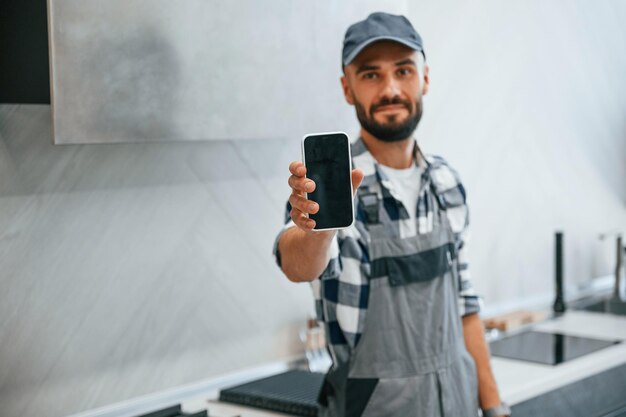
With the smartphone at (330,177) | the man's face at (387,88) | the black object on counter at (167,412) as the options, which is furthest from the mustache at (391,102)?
the black object on counter at (167,412)

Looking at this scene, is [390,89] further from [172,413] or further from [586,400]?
[586,400]

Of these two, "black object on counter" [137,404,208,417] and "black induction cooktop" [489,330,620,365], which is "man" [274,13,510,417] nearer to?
"black object on counter" [137,404,208,417]

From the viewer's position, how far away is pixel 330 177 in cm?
155

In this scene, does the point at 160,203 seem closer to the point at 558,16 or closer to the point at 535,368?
the point at 535,368

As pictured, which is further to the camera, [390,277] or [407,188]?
[407,188]

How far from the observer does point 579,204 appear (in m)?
3.72

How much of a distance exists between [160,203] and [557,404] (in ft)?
3.91

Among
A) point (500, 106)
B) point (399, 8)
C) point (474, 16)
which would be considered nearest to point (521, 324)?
point (500, 106)

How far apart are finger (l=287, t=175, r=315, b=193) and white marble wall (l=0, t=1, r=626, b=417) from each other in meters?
0.44

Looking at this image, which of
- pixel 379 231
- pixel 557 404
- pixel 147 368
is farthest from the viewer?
pixel 557 404

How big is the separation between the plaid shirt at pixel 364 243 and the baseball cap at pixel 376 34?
214 millimetres

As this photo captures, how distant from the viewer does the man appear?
1.91m

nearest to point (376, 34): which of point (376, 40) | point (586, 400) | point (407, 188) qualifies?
point (376, 40)

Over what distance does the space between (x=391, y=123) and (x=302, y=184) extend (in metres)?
0.53
